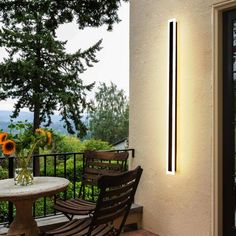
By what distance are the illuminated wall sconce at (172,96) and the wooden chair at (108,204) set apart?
942 mm

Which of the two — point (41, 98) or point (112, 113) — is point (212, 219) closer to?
point (41, 98)

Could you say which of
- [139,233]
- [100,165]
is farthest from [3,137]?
[139,233]

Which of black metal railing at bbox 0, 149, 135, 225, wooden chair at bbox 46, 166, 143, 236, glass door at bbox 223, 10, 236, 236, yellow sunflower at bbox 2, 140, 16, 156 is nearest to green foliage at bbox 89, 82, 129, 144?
black metal railing at bbox 0, 149, 135, 225

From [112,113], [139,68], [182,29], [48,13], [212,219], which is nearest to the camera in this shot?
[212,219]

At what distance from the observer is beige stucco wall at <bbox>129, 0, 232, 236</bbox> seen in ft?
10.0

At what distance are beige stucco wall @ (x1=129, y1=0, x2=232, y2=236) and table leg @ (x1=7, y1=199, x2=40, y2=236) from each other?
58.5 inches

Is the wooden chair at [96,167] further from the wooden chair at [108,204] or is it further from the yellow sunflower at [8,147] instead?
the yellow sunflower at [8,147]

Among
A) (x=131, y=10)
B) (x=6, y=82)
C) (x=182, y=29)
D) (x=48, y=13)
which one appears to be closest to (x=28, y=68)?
(x=6, y=82)

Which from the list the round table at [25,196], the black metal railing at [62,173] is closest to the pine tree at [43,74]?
the black metal railing at [62,173]

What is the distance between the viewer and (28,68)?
13.0 meters

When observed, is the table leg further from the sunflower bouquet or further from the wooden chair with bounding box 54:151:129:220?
the wooden chair with bounding box 54:151:129:220

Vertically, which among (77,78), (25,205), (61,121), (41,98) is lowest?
(25,205)

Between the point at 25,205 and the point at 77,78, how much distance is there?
11935 millimetres

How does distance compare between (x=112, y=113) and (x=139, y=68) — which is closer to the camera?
(x=139, y=68)
